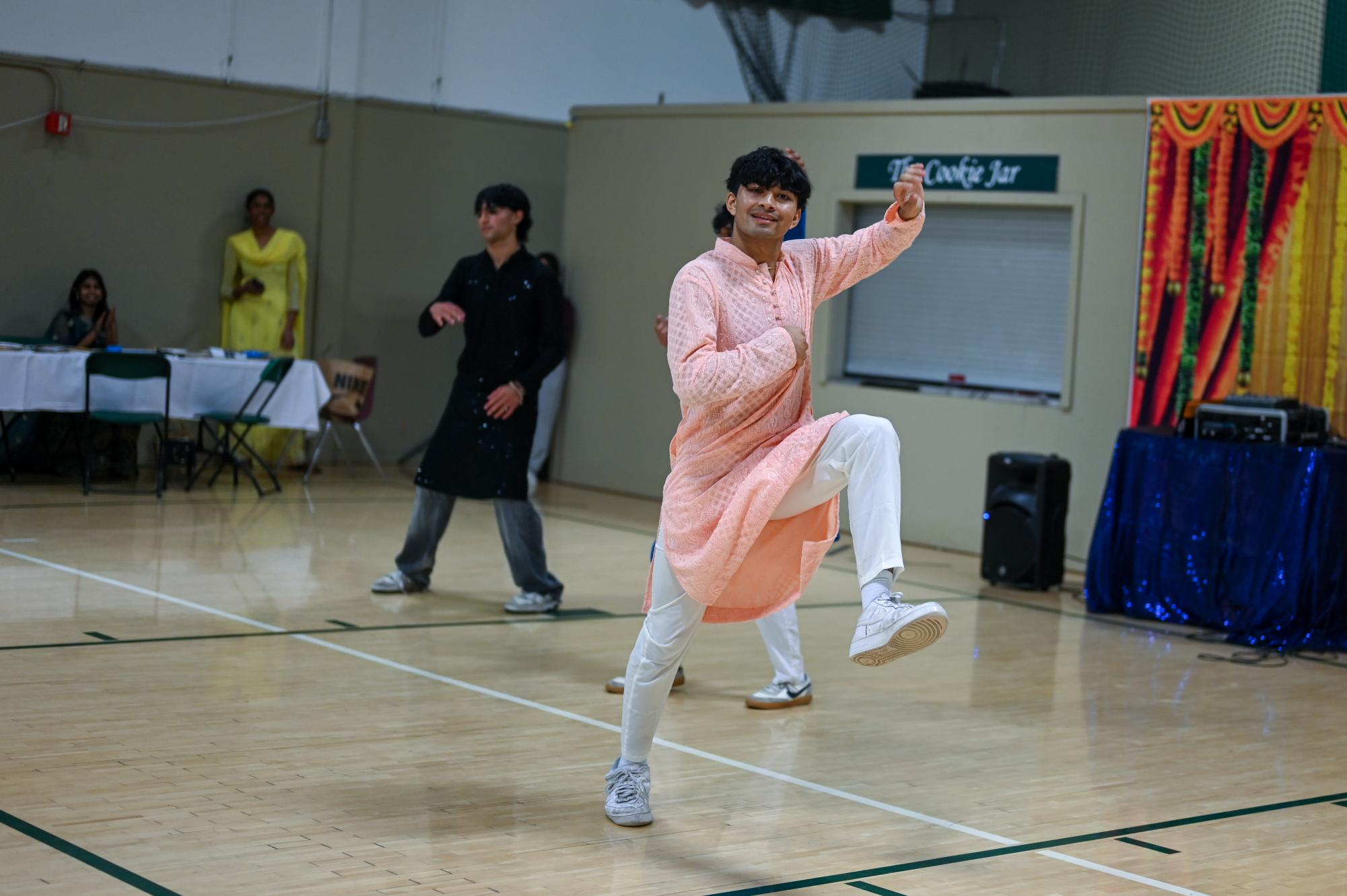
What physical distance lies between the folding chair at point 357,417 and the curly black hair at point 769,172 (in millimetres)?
7580

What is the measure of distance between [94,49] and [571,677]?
7.04 metres

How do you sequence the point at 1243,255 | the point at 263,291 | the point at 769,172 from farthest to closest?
the point at 263,291, the point at 1243,255, the point at 769,172

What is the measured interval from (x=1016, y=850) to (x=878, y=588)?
3.17 feet

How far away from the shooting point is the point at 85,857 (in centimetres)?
345

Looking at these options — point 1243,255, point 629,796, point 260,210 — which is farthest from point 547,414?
point 629,796

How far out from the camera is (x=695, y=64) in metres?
13.6

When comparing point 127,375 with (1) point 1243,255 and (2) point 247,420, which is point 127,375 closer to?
(2) point 247,420

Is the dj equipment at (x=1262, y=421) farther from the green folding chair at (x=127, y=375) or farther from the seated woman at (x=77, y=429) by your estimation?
the seated woman at (x=77, y=429)

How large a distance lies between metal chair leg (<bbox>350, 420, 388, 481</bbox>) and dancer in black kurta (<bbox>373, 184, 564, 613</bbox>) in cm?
435

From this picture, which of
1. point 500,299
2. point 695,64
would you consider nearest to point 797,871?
point 500,299

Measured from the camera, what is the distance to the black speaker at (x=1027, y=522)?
27.9 feet

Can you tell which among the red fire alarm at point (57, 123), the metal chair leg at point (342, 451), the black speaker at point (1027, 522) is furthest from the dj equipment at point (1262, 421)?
the red fire alarm at point (57, 123)

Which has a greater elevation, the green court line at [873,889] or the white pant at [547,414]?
the white pant at [547,414]

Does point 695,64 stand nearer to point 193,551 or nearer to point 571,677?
point 193,551
